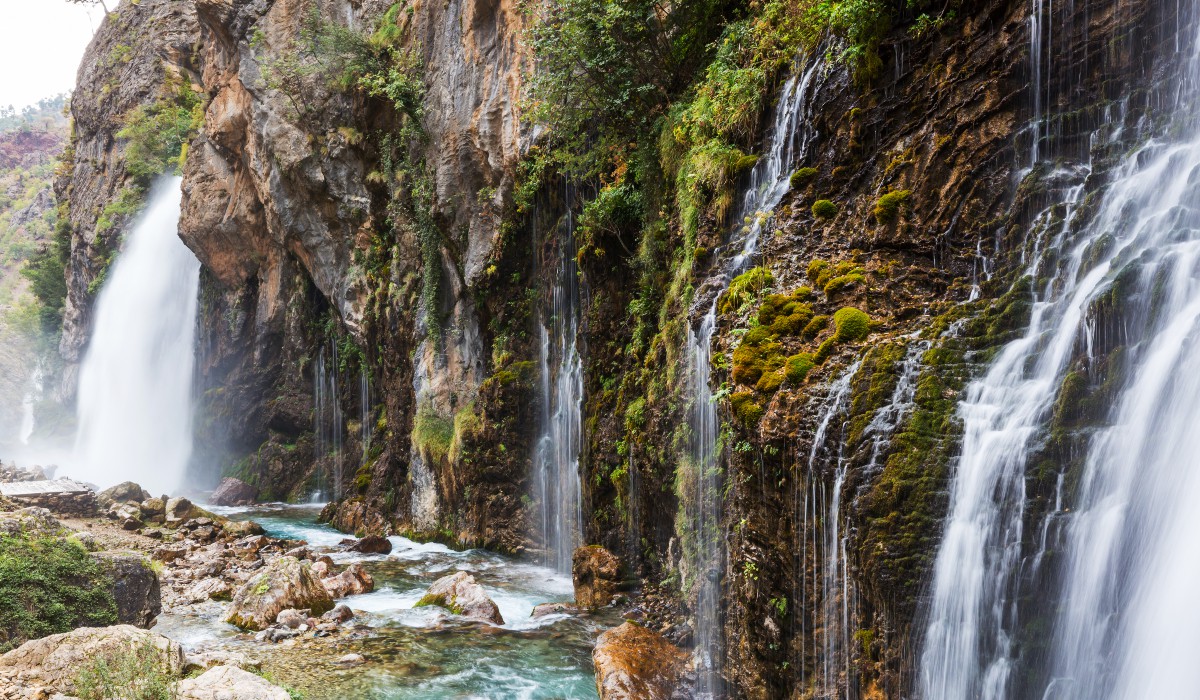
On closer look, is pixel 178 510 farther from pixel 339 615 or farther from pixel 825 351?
pixel 825 351

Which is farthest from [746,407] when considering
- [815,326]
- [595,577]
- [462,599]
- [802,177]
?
[462,599]

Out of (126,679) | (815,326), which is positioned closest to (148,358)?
(126,679)

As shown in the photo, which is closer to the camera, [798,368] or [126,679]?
[798,368]

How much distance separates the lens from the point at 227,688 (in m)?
6.02

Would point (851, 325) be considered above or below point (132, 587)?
above

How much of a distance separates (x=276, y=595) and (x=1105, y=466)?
10638 millimetres

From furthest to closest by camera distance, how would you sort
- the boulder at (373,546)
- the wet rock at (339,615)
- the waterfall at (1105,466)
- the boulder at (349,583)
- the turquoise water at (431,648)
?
the boulder at (373,546) < the boulder at (349,583) < the wet rock at (339,615) < the turquoise water at (431,648) < the waterfall at (1105,466)

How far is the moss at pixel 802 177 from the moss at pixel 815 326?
5.74ft

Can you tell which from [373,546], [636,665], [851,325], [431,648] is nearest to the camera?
[851,325]

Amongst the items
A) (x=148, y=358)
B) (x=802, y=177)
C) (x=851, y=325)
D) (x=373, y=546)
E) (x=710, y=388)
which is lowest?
(x=373, y=546)

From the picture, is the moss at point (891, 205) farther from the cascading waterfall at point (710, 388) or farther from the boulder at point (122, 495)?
the boulder at point (122, 495)

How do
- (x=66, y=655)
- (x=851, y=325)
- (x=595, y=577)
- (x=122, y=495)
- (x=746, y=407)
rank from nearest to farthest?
(x=851, y=325) < (x=746, y=407) < (x=66, y=655) < (x=595, y=577) < (x=122, y=495)

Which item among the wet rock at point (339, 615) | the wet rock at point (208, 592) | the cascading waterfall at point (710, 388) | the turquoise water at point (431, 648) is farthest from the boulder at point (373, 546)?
the cascading waterfall at point (710, 388)

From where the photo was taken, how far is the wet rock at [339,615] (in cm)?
1020
